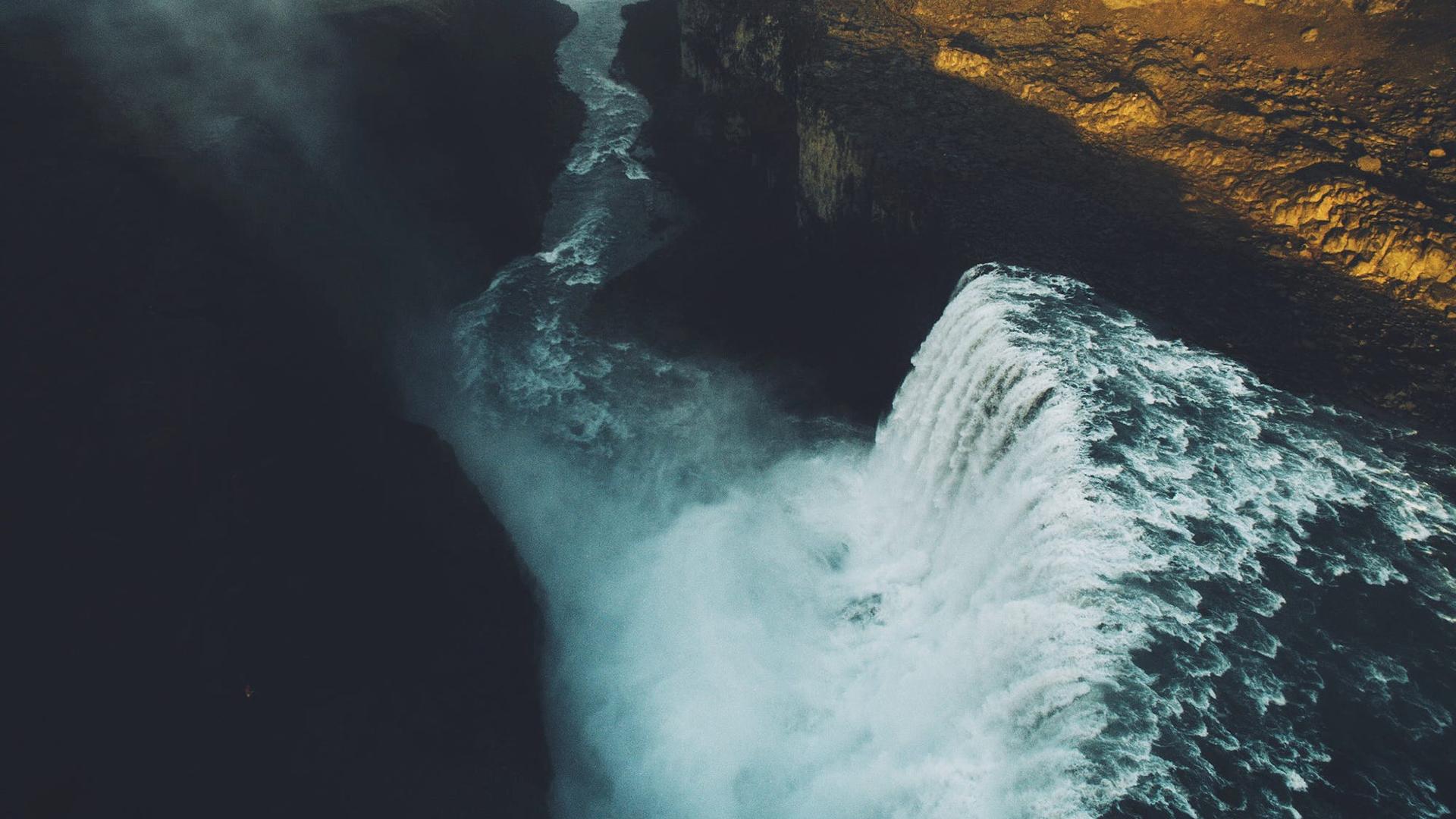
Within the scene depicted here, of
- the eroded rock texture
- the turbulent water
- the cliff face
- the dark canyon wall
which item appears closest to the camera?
the turbulent water

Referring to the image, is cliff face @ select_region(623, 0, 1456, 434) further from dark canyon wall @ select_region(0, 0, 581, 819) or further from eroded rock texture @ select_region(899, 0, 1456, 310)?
dark canyon wall @ select_region(0, 0, 581, 819)

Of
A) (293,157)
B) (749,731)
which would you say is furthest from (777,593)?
(293,157)

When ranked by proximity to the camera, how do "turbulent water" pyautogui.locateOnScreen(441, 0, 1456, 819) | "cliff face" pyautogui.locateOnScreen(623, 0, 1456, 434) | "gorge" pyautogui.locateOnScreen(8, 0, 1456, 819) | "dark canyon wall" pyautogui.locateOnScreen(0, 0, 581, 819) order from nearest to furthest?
"turbulent water" pyautogui.locateOnScreen(441, 0, 1456, 819) → "gorge" pyautogui.locateOnScreen(8, 0, 1456, 819) → "dark canyon wall" pyautogui.locateOnScreen(0, 0, 581, 819) → "cliff face" pyautogui.locateOnScreen(623, 0, 1456, 434)

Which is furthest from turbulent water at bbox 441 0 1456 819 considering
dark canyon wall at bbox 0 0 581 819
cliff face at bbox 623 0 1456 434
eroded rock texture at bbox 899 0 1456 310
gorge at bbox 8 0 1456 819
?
eroded rock texture at bbox 899 0 1456 310

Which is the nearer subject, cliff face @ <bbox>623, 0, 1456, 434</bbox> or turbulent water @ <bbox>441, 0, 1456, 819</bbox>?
turbulent water @ <bbox>441, 0, 1456, 819</bbox>

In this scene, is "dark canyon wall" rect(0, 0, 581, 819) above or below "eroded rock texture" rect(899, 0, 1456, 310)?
below

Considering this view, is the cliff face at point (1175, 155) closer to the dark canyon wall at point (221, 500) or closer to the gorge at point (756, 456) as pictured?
the gorge at point (756, 456)

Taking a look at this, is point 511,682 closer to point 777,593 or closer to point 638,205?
point 777,593

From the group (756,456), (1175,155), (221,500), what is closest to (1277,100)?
(1175,155)
